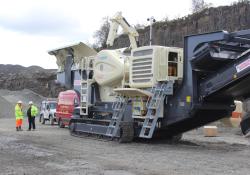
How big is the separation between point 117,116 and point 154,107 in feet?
6.02

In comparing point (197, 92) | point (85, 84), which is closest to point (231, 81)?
point (197, 92)

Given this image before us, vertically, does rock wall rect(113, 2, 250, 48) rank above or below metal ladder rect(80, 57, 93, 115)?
above

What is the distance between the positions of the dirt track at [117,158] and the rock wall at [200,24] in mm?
18603

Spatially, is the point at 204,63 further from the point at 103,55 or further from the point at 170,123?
the point at 103,55

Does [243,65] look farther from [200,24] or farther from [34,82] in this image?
[34,82]

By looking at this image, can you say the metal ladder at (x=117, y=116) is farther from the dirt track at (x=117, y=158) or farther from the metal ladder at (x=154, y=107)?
the metal ladder at (x=154, y=107)

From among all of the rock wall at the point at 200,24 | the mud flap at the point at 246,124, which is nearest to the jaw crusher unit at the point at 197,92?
the mud flap at the point at 246,124

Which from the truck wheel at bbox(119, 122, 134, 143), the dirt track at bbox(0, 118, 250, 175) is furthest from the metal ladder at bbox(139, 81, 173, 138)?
the truck wheel at bbox(119, 122, 134, 143)

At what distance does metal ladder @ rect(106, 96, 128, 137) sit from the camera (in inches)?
Result: 618

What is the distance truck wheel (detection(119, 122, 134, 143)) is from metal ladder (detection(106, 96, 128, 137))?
295 millimetres

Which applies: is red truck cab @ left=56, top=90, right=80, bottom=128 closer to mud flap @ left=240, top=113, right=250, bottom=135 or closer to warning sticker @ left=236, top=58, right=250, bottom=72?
warning sticker @ left=236, top=58, right=250, bottom=72

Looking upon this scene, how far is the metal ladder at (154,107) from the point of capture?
14466mm

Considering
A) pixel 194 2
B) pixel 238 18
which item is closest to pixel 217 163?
pixel 238 18

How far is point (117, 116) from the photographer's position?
16.0m
